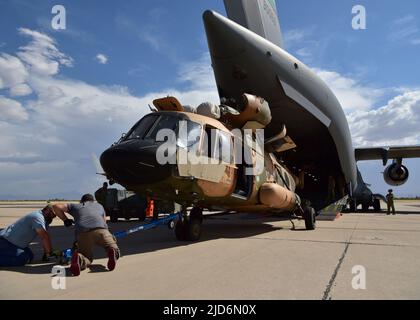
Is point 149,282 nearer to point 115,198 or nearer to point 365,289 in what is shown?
point 365,289

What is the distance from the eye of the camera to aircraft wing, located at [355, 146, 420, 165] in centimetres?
2006

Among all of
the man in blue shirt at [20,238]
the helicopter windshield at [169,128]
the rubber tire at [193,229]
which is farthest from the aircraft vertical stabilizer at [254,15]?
the man in blue shirt at [20,238]

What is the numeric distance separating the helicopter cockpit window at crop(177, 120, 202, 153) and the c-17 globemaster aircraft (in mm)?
25

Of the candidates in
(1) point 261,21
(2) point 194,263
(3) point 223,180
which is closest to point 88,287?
(2) point 194,263

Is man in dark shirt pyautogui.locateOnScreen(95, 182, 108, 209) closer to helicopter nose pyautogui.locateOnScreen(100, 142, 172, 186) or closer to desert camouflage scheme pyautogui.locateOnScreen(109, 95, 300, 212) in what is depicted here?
desert camouflage scheme pyautogui.locateOnScreen(109, 95, 300, 212)

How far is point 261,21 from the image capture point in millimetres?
12969

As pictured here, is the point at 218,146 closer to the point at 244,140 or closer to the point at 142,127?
the point at 244,140

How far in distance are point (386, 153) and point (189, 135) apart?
16.2 meters

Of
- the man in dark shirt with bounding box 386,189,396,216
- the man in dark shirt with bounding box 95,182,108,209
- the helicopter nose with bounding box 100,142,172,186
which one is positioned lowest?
the man in dark shirt with bounding box 386,189,396,216

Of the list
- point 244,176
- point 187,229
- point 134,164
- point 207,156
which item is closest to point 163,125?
point 207,156

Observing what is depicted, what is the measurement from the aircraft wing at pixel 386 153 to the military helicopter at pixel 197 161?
1151cm

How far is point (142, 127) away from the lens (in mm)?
7777

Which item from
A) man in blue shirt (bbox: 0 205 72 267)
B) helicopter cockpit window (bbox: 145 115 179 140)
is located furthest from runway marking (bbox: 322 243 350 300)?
helicopter cockpit window (bbox: 145 115 179 140)
